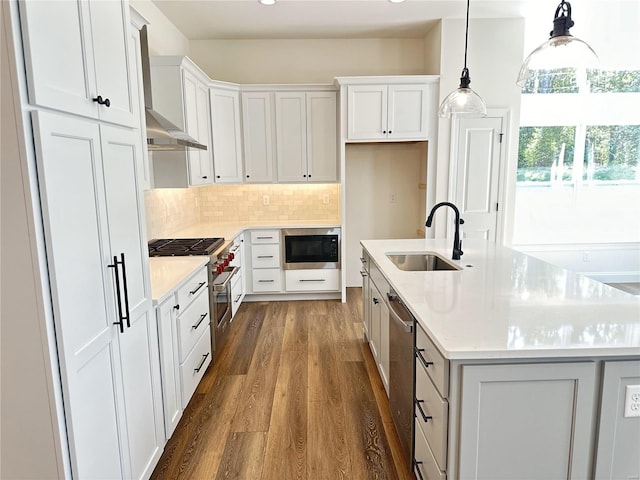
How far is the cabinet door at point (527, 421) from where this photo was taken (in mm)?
1305

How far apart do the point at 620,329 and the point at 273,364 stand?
7.68ft

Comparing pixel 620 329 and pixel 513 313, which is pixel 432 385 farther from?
pixel 620 329

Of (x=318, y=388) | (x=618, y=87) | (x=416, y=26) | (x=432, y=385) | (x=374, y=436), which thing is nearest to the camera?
(x=432, y=385)

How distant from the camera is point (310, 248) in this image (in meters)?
4.54

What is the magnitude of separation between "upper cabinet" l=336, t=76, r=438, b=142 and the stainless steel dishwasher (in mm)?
2634

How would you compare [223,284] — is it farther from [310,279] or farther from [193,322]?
[310,279]

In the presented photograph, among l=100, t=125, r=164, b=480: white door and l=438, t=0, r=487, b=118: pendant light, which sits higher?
l=438, t=0, r=487, b=118: pendant light

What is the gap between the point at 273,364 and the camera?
122 inches

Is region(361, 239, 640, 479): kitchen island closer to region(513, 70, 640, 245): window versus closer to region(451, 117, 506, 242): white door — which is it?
region(451, 117, 506, 242): white door

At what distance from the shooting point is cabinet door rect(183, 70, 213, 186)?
11.8ft

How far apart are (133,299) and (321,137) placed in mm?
3359

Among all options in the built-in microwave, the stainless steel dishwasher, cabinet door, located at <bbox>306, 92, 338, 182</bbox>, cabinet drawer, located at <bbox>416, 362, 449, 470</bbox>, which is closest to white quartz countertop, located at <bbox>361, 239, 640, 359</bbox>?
the stainless steel dishwasher

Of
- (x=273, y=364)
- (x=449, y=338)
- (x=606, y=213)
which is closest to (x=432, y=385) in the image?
(x=449, y=338)

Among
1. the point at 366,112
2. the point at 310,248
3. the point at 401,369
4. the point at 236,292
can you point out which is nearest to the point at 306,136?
the point at 366,112
